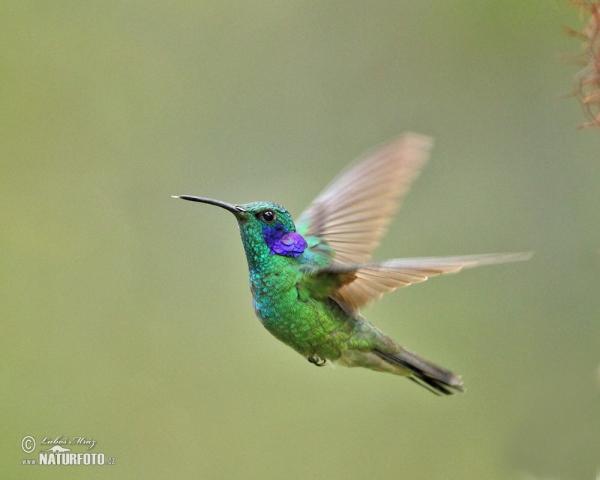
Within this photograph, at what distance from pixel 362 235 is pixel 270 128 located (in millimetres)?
1738

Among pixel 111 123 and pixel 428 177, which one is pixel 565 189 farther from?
pixel 111 123

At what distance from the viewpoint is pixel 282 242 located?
1.54m

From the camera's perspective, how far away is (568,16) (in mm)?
3125

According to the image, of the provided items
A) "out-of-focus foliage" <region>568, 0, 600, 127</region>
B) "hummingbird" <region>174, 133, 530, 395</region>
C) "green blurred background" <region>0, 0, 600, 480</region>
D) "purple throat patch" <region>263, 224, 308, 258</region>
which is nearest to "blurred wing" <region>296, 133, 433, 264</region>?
"hummingbird" <region>174, 133, 530, 395</region>

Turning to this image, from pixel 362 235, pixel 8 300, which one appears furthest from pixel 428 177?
pixel 8 300

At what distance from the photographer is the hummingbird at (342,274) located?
1.49m

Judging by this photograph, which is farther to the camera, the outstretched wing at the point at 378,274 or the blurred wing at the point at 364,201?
the blurred wing at the point at 364,201

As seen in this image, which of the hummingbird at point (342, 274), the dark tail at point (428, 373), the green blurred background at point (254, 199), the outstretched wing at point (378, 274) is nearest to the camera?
the outstretched wing at point (378, 274)

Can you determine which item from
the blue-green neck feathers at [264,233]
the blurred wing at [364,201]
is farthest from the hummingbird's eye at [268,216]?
the blurred wing at [364,201]

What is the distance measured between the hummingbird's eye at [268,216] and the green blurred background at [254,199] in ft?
5.27

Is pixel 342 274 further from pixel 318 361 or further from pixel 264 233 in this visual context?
pixel 318 361

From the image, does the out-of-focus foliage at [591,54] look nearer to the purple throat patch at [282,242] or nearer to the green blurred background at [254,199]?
the purple throat patch at [282,242]

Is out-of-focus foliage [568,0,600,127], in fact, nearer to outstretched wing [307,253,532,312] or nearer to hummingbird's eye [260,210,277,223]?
outstretched wing [307,253,532,312]

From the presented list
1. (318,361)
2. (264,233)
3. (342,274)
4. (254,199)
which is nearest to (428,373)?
(318,361)
